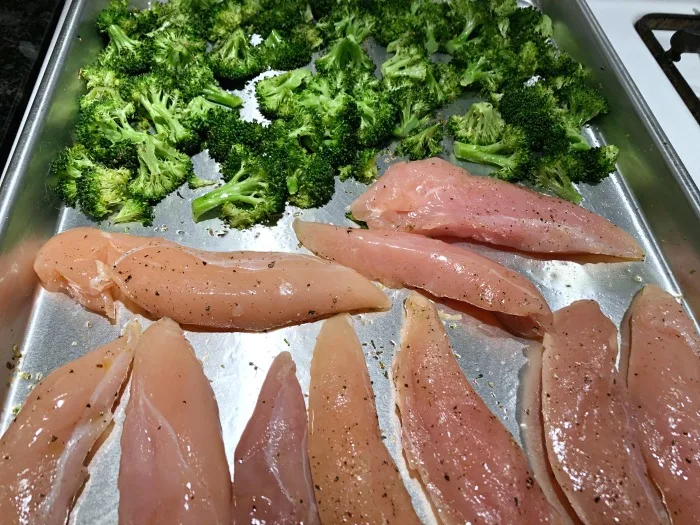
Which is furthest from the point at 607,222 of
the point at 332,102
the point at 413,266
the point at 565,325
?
the point at 332,102

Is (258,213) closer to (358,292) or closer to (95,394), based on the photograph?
(358,292)

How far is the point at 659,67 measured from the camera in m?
3.18

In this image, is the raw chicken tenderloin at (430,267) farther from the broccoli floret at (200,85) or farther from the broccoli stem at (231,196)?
the broccoli floret at (200,85)

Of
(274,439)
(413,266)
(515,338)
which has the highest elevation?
(413,266)

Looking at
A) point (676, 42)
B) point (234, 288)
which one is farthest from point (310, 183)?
point (676, 42)

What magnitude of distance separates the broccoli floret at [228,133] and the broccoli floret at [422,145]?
77cm

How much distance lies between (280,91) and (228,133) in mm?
441

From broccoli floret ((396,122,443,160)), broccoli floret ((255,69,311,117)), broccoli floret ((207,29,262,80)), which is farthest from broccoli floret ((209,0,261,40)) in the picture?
broccoli floret ((396,122,443,160))

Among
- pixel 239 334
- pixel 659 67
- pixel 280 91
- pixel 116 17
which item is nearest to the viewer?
pixel 239 334

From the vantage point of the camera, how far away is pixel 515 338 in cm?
234

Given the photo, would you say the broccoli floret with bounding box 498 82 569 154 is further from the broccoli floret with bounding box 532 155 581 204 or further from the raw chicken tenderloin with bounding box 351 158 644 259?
the raw chicken tenderloin with bounding box 351 158 644 259

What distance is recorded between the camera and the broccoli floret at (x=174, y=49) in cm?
288

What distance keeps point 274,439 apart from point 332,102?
1.77m

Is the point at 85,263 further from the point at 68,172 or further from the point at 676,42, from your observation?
the point at 676,42
